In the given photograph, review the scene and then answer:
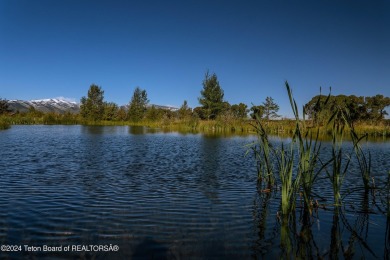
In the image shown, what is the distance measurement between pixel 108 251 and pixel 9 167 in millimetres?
9259

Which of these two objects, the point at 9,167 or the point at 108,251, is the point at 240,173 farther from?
the point at 9,167

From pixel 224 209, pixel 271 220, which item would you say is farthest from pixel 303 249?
pixel 224 209

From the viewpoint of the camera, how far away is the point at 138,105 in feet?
274

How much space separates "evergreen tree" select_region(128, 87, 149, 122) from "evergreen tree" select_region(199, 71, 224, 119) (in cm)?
2532

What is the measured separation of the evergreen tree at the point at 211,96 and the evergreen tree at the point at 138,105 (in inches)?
997

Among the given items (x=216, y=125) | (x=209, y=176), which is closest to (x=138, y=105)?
(x=216, y=125)

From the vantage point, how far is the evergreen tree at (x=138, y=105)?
82375 millimetres

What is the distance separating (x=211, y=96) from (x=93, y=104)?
120 feet

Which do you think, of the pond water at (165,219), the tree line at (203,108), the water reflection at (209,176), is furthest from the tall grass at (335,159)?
the tree line at (203,108)

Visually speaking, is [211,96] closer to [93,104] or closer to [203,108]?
[203,108]

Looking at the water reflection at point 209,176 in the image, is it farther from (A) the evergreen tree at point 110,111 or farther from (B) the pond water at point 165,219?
(A) the evergreen tree at point 110,111

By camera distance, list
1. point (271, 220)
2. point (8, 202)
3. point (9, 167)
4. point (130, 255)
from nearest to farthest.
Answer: point (130, 255)
point (271, 220)
point (8, 202)
point (9, 167)

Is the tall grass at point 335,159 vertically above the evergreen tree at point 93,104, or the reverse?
the evergreen tree at point 93,104

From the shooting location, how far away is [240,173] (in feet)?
39.7
